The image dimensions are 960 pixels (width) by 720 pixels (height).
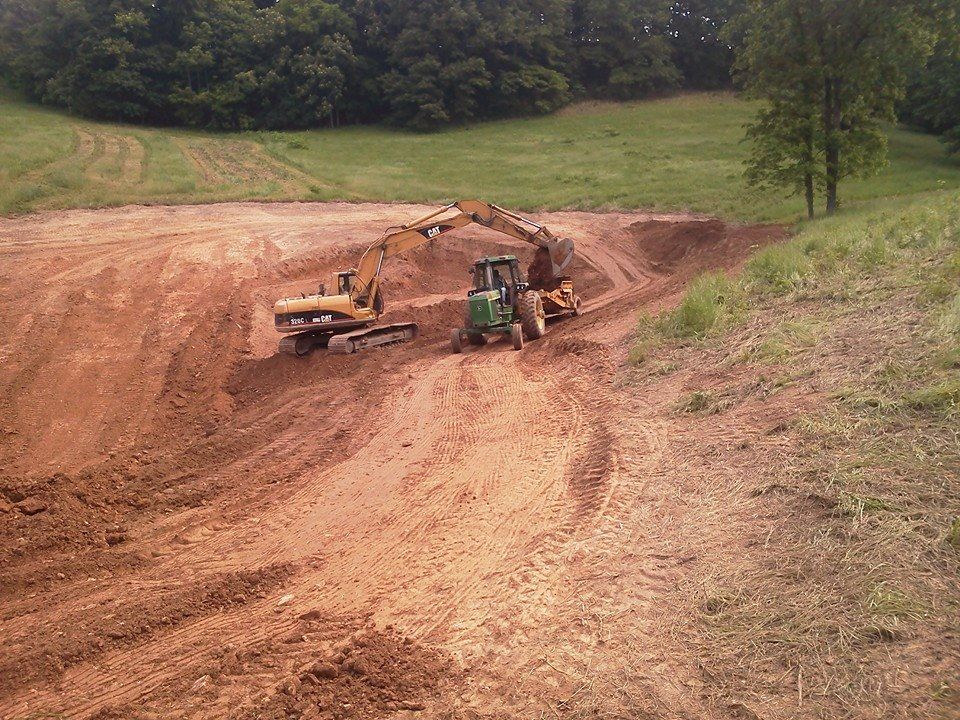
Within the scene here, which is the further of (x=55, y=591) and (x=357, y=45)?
(x=357, y=45)

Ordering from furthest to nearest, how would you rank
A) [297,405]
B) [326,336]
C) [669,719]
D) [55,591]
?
[326,336] → [297,405] → [55,591] → [669,719]

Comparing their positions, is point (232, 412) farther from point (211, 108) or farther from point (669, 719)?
point (211, 108)

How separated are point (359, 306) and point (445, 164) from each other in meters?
29.1

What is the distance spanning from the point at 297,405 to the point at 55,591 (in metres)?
6.53

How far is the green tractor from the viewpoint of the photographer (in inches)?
663

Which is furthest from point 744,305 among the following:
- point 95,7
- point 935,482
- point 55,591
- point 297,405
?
point 95,7

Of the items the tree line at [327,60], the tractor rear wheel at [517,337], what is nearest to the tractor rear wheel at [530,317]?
the tractor rear wheel at [517,337]

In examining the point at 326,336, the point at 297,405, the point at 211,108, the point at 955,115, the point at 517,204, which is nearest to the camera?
the point at 297,405

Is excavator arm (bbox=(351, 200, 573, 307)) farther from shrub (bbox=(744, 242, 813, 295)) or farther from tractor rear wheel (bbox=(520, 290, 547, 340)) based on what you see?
shrub (bbox=(744, 242, 813, 295))

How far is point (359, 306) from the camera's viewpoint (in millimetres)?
17328

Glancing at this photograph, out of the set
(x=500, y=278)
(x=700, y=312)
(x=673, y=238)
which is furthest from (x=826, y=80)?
(x=700, y=312)

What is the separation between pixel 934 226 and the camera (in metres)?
13.1

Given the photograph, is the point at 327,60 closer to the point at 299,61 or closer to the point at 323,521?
the point at 299,61

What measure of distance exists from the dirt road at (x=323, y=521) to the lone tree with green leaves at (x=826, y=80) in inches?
364
